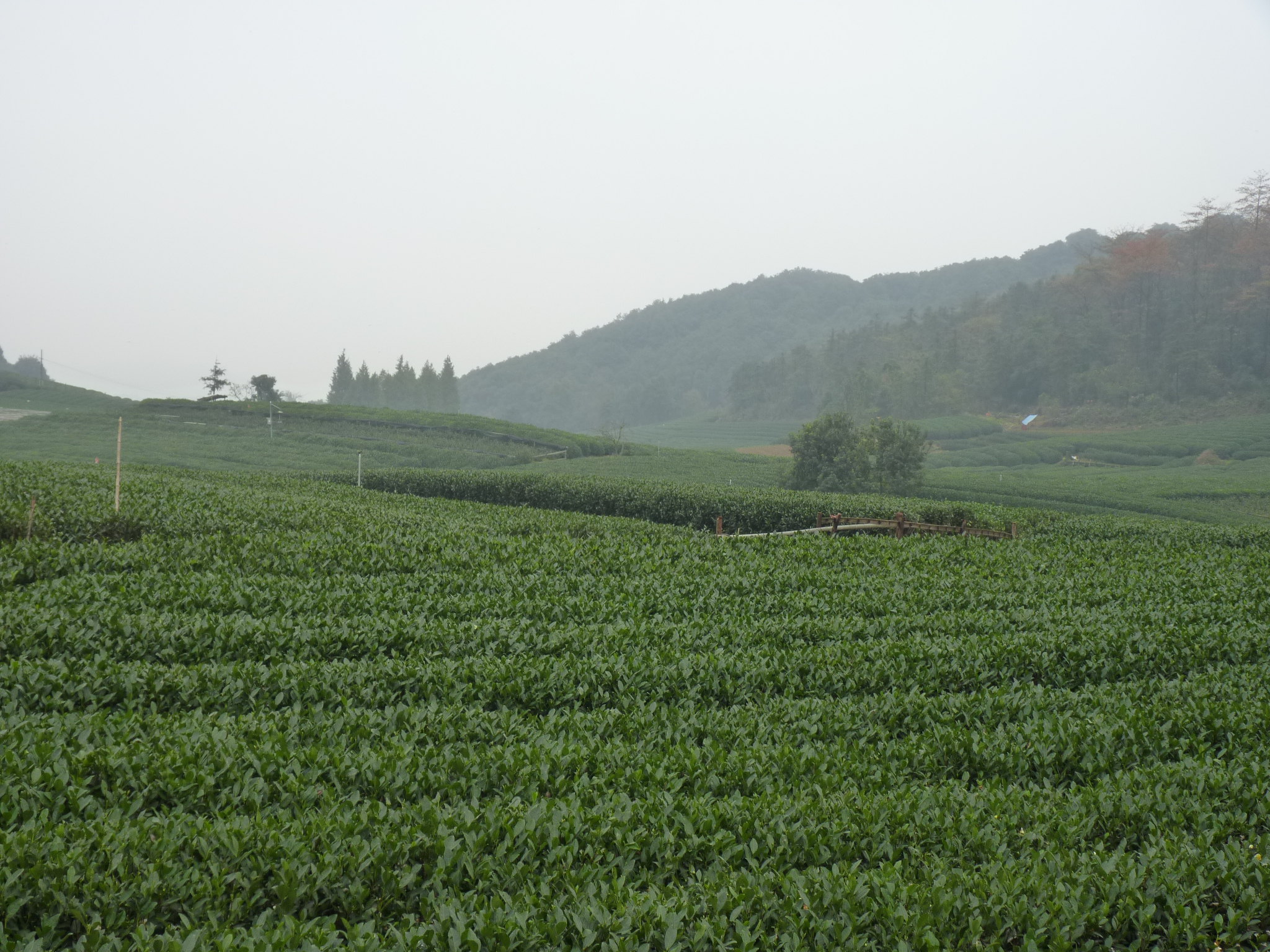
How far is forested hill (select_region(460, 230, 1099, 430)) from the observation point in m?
157

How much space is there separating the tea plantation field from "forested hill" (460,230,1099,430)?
134 m

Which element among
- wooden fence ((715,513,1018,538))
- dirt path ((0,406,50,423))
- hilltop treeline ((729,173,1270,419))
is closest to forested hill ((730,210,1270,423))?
hilltop treeline ((729,173,1270,419))

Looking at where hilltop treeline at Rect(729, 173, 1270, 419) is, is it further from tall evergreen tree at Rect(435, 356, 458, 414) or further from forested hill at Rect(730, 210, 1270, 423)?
tall evergreen tree at Rect(435, 356, 458, 414)

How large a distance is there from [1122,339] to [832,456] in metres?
61.2

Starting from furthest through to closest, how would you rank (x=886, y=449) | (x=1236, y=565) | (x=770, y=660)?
(x=886, y=449) < (x=1236, y=565) < (x=770, y=660)

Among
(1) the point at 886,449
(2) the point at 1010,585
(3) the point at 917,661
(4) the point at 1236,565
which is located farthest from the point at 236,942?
(1) the point at 886,449

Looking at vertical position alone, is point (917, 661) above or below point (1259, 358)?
below

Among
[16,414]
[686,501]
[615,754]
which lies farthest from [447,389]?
[615,754]

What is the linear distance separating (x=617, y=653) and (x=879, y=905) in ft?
17.4

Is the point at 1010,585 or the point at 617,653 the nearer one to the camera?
the point at 617,653

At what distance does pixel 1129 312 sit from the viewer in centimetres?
9206

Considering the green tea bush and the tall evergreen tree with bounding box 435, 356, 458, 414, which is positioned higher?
the tall evergreen tree with bounding box 435, 356, 458, 414

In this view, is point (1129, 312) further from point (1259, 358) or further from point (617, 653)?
point (617, 653)

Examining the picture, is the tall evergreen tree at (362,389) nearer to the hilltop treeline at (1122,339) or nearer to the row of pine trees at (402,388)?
the row of pine trees at (402,388)
